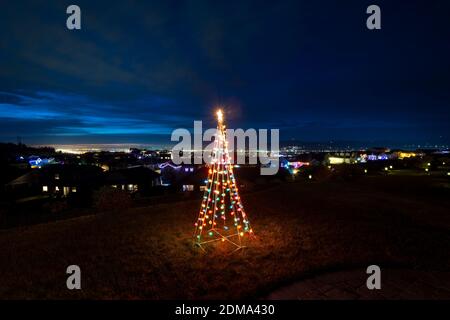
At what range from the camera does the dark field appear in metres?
Result: 4.55

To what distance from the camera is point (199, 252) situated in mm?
5980

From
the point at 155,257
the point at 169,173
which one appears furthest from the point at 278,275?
the point at 169,173

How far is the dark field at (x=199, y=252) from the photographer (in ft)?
14.9

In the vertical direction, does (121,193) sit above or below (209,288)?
above

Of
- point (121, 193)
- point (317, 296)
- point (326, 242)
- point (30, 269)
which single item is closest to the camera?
point (317, 296)

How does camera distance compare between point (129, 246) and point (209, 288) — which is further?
point (129, 246)

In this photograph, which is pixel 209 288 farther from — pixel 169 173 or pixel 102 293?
pixel 169 173

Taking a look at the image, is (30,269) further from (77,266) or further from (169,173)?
(169,173)

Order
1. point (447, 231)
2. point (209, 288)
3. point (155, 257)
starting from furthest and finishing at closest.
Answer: point (447, 231), point (155, 257), point (209, 288)

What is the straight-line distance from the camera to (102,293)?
4.38 meters
